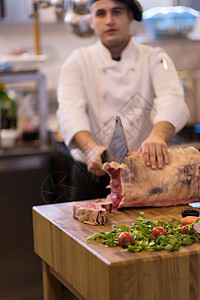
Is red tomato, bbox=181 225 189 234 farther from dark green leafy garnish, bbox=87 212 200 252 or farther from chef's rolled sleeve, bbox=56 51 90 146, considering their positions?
chef's rolled sleeve, bbox=56 51 90 146

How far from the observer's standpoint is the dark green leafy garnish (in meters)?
1.29

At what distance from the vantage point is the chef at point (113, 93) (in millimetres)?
2211

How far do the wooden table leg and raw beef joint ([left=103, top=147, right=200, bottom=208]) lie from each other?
1.02ft

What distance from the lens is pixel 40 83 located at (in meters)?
3.38

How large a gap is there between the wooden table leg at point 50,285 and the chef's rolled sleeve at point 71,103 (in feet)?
2.10

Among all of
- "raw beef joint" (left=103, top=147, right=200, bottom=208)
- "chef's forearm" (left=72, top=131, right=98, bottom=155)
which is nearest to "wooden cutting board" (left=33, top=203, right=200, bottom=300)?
"raw beef joint" (left=103, top=147, right=200, bottom=208)

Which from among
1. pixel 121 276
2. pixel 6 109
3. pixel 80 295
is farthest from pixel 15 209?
pixel 121 276

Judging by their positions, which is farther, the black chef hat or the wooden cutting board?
the black chef hat

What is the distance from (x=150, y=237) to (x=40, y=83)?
217cm

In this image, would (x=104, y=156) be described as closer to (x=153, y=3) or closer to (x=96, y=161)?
(x=96, y=161)

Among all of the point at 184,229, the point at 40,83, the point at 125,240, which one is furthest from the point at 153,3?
the point at 125,240

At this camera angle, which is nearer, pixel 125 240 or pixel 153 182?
pixel 125 240

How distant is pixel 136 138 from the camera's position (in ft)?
7.59

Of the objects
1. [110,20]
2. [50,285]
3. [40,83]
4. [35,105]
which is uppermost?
[110,20]
